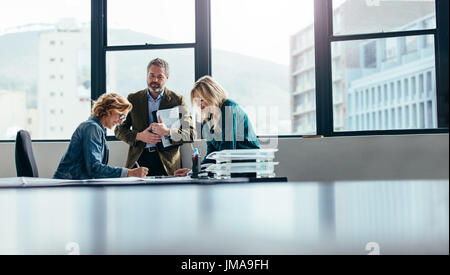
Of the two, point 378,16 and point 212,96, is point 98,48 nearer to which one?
point 212,96

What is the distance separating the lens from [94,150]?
2.44 m

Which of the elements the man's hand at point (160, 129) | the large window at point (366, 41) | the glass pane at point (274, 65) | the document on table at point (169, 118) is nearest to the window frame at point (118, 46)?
the glass pane at point (274, 65)

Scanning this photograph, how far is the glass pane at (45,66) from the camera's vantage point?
4.34 m

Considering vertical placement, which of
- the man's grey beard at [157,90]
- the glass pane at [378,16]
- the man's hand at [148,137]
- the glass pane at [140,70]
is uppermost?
the glass pane at [378,16]

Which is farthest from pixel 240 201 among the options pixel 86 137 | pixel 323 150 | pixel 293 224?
pixel 323 150

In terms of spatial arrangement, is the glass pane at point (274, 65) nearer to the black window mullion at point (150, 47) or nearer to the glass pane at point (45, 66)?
the black window mullion at point (150, 47)

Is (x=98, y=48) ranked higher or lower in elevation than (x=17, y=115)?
higher

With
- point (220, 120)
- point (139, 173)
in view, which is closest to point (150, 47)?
point (220, 120)

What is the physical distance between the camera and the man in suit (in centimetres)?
354

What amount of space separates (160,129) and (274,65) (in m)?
1.21

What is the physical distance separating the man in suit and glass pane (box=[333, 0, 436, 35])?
4.99 feet

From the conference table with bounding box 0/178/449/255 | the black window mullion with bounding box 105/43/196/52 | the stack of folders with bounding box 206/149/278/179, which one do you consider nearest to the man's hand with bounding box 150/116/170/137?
the black window mullion with bounding box 105/43/196/52

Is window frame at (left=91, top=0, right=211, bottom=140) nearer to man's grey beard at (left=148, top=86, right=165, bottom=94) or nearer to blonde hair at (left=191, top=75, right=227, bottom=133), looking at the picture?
man's grey beard at (left=148, top=86, right=165, bottom=94)

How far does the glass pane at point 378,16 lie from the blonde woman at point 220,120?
193 centimetres
